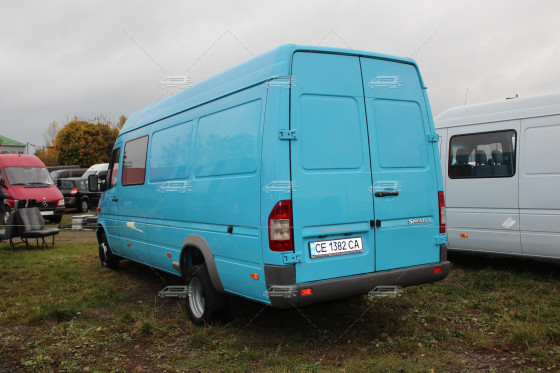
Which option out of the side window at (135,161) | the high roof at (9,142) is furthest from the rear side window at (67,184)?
the high roof at (9,142)

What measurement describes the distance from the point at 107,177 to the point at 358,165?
17.2 feet

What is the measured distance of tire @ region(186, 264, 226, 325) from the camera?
5012mm

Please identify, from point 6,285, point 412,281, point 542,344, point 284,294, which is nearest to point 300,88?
point 284,294

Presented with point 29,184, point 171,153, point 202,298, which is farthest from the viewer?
point 29,184

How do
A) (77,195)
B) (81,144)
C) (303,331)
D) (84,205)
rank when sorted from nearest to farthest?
(303,331)
(77,195)
(84,205)
(81,144)

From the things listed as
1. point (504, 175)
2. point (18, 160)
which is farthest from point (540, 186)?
point (18, 160)

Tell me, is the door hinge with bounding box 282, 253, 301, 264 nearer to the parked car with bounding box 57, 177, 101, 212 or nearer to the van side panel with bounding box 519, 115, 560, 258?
the van side panel with bounding box 519, 115, 560, 258

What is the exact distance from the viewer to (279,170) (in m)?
4.07

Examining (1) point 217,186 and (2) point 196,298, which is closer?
(1) point 217,186

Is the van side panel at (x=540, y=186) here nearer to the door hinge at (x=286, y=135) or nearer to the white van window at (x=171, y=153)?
the door hinge at (x=286, y=135)

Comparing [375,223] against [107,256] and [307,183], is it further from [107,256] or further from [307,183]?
[107,256]

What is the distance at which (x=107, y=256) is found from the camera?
879 cm

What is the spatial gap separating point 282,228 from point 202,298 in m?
1.73

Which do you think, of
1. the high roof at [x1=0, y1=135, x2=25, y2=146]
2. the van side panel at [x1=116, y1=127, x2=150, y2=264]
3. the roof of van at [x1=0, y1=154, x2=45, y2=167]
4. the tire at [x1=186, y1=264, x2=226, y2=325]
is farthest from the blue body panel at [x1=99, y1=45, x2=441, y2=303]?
the high roof at [x1=0, y1=135, x2=25, y2=146]
